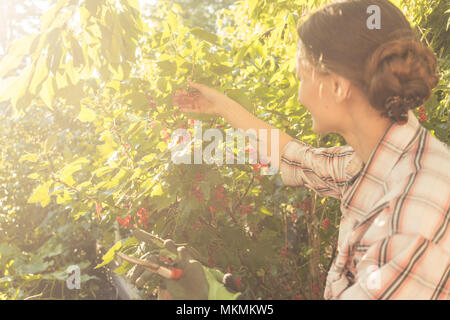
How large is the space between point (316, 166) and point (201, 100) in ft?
2.07

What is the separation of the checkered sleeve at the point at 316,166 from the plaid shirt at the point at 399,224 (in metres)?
0.27

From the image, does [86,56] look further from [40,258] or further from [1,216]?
[1,216]

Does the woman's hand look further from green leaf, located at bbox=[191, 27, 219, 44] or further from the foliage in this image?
green leaf, located at bbox=[191, 27, 219, 44]

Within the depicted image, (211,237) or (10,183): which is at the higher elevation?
(211,237)

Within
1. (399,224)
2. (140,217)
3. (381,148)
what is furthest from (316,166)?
(140,217)

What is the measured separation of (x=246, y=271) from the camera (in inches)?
90.3

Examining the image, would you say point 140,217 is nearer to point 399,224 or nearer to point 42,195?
point 42,195

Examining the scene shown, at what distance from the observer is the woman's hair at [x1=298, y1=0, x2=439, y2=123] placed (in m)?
1.23

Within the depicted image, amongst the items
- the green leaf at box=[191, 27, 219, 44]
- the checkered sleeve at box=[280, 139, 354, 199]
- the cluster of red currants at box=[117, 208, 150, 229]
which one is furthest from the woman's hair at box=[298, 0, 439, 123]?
the cluster of red currants at box=[117, 208, 150, 229]

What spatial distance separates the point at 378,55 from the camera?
4.03ft

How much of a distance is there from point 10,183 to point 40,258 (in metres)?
1.12

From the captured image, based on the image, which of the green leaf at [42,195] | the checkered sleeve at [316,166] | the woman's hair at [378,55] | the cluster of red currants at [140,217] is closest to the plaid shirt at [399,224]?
the woman's hair at [378,55]

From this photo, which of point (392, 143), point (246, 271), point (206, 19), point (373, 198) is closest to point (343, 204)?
point (373, 198)

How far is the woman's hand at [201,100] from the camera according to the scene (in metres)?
1.79
